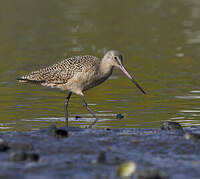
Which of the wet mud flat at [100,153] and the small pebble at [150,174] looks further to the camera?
the wet mud flat at [100,153]

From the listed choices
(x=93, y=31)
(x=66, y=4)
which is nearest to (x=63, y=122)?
(x=93, y=31)

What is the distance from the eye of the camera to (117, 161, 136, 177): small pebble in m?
6.96

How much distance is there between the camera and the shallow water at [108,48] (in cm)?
1212

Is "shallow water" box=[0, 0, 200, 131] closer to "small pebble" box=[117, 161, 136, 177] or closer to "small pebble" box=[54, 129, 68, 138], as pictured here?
"small pebble" box=[54, 129, 68, 138]

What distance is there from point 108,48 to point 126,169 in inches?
606

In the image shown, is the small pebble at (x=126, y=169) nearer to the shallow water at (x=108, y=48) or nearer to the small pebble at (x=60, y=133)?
the small pebble at (x=60, y=133)

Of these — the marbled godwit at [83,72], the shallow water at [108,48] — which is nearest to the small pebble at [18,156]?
the shallow water at [108,48]

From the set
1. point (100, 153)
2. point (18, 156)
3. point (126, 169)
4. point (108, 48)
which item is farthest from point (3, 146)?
point (108, 48)

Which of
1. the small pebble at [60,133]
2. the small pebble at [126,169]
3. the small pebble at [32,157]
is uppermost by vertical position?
the small pebble at [60,133]

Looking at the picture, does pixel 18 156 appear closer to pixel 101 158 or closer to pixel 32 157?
pixel 32 157

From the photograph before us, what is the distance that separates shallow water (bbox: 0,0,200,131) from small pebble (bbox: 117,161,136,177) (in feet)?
11.4

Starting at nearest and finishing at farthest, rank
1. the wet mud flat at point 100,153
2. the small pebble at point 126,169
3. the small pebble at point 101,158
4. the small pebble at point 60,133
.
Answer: the small pebble at point 126,169, the wet mud flat at point 100,153, the small pebble at point 101,158, the small pebble at point 60,133

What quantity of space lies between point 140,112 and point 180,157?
4.14m

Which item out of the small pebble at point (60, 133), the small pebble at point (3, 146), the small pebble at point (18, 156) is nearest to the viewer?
the small pebble at point (18, 156)
